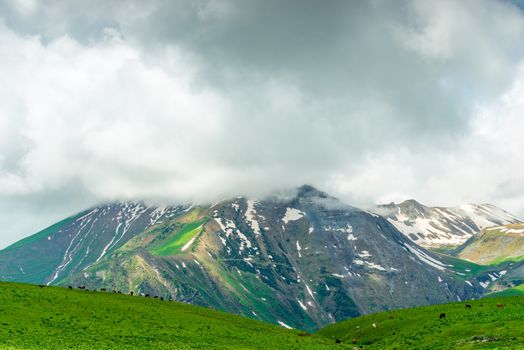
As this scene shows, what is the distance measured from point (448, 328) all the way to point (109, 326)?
56185 millimetres

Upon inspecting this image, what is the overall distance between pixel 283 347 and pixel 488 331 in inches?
1343

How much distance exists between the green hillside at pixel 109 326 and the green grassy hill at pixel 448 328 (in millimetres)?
13431

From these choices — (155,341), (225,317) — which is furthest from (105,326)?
(225,317)

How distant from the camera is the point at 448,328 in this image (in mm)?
85562

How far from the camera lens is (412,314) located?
11219 centimetres

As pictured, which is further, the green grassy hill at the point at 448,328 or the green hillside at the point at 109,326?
the green hillside at the point at 109,326

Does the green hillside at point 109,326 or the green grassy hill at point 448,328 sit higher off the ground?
the green hillside at point 109,326

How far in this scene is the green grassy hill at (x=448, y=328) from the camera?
239 feet

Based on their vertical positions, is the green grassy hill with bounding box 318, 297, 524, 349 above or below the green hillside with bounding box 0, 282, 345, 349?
below

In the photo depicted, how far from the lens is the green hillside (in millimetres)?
74812

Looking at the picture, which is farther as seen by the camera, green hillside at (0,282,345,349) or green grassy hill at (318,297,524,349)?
green hillside at (0,282,345,349)

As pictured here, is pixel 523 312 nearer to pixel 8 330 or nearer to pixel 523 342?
pixel 523 342

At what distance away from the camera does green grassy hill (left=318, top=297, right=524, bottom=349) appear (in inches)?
2867

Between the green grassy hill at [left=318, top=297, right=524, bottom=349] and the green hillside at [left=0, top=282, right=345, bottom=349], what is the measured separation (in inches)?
529
